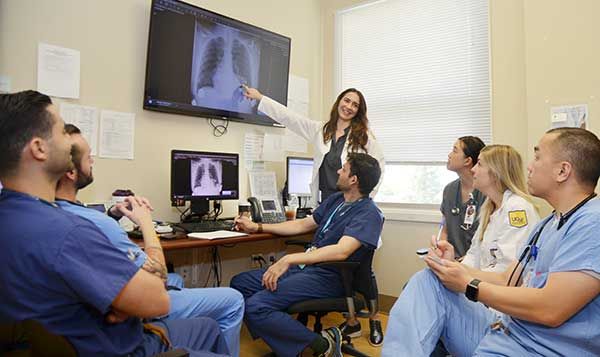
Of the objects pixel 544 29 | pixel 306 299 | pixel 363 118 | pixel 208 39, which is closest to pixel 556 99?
pixel 544 29

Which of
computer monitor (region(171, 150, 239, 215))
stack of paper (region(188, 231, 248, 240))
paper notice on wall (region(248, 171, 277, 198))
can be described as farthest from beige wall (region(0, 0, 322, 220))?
stack of paper (region(188, 231, 248, 240))

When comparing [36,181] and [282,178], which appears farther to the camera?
[282,178]

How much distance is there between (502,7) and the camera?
2.99m

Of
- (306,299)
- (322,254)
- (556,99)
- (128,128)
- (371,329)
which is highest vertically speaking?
(556,99)

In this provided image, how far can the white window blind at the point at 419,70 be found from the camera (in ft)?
10.5

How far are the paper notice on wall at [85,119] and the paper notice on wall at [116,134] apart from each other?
0.11 feet

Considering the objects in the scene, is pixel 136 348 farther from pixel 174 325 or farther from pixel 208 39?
pixel 208 39

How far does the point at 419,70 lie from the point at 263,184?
155 cm

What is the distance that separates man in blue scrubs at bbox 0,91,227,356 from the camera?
946 mm

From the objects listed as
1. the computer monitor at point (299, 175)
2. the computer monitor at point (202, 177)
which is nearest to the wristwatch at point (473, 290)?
the computer monitor at point (202, 177)

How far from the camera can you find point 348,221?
225 cm

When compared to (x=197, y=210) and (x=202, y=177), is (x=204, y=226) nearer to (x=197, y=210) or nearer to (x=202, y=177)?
(x=197, y=210)

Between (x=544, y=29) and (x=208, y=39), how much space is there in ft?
7.02

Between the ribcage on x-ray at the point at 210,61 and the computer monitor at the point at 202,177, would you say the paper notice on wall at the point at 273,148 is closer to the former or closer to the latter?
the computer monitor at the point at 202,177
